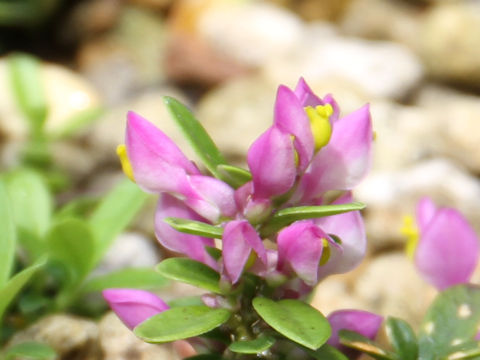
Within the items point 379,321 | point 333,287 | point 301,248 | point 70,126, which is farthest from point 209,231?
point 70,126

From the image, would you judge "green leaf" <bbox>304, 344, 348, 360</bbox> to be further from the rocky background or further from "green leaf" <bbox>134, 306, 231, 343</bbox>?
the rocky background

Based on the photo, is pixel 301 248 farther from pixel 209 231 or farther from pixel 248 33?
pixel 248 33

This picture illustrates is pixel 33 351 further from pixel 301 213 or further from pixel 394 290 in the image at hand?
pixel 394 290

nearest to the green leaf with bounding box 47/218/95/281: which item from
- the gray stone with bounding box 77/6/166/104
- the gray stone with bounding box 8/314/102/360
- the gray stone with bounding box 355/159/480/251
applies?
the gray stone with bounding box 8/314/102/360

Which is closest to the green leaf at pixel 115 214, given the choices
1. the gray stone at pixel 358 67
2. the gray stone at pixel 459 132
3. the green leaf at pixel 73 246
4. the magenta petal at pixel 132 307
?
the green leaf at pixel 73 246

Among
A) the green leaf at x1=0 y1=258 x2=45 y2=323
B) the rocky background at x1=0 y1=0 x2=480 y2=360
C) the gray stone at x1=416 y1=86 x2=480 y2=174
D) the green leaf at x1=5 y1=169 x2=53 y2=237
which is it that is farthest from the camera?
the gray stone at x1=416 y1=86 x2=480 y2=174

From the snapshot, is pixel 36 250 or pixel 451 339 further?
pixel 36 250
